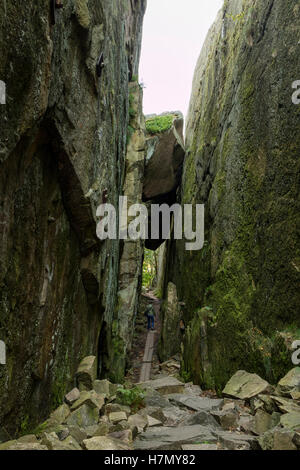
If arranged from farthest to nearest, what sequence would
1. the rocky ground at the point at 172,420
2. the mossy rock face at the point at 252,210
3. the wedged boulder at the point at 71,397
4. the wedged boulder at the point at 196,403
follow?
1. the mossy rock face at the point at 252,210
2. the wedged boulder at the point at 196,403
3. the wedged boulder at the point at 71,397
4. the rocky ground at the point at 172,420

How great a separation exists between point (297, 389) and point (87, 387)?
14.6ft

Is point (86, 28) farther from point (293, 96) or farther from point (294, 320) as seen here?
point (294, 320)

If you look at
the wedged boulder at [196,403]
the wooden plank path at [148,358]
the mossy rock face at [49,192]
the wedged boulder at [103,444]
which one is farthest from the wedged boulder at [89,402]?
the wooden plank path at [148,358]

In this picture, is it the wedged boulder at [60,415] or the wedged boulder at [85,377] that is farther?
the wedged boulder at [85,377]

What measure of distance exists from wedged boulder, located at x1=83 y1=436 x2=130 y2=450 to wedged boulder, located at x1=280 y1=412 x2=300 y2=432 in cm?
231

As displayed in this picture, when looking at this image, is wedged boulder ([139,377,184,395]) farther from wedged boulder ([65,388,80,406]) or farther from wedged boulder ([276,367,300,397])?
wedged boulder ([276,367,300,397])

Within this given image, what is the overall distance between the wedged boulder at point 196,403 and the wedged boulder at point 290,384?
1.63 meters

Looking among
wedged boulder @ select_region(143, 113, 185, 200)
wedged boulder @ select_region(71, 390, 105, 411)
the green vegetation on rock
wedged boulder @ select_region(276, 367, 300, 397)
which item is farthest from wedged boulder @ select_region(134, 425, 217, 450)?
the green vegetation on rock

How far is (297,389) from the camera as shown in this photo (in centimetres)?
554

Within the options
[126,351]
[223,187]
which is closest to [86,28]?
[223,187]

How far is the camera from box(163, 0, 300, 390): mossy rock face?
23.2ft

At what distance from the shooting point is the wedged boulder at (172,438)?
170 inches

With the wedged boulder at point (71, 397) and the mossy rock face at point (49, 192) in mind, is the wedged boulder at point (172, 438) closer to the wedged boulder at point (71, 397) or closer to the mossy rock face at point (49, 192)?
the wedged boulder at point (71, 397)

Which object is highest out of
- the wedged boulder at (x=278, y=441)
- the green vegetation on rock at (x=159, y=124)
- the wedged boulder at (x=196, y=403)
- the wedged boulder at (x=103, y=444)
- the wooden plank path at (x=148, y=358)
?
the green vegetation on rock at (x=159, y=124)
